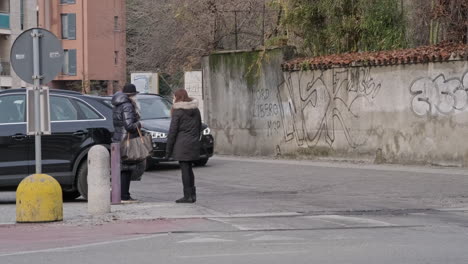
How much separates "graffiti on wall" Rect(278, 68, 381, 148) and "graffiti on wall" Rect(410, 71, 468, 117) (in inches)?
49.8

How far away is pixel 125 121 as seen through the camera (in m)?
13.0

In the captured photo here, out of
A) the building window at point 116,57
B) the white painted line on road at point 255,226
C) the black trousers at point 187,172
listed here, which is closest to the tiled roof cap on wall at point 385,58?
the black trousers at point 187,172

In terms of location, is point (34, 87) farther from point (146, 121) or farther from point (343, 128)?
point (343, 128)

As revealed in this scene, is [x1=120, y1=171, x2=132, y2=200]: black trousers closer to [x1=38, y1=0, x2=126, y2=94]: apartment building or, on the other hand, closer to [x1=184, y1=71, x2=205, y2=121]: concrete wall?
[x1=184, y1=71, x2=205, y2=121]: concrete wall

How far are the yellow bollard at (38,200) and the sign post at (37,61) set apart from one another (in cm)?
59

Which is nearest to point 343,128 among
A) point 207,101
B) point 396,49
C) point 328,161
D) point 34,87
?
point 328,161

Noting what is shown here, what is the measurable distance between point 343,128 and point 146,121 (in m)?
4.78

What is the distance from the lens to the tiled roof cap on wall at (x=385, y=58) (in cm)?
1873

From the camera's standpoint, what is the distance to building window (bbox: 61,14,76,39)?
63844mm

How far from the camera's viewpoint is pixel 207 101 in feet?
85.5

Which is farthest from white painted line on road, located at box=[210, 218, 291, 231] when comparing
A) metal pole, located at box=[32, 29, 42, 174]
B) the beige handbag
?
metal pole, located at box=[32, 29, 42, 174]

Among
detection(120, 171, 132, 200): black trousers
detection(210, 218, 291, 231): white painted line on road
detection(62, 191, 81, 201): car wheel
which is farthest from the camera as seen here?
detection(62, 191, 81, 201): car wheel

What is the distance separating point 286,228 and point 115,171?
317cm

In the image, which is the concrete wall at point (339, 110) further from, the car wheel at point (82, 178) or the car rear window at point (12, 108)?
the car rear window at point (12, 108)
